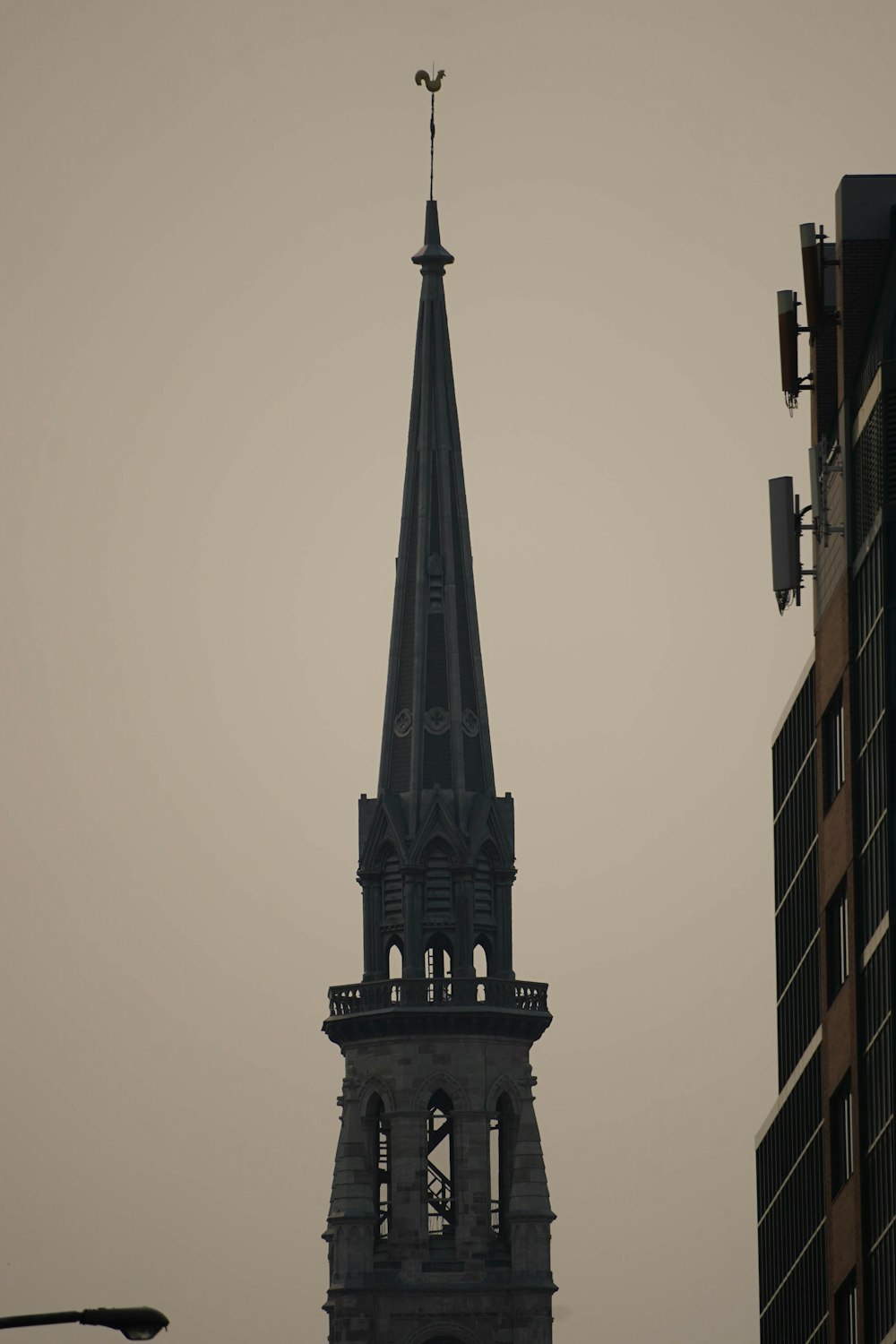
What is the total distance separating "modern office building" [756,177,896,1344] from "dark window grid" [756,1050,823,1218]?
0.11 metres

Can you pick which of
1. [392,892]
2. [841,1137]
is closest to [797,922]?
[841,1137]

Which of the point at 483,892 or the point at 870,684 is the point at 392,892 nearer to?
the point at 483,892

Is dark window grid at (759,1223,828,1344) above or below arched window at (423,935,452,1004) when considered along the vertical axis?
below

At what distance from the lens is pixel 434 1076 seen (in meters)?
157

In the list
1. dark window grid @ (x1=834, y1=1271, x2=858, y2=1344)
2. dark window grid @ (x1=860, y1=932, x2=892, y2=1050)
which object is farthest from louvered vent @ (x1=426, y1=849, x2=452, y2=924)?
dark window grid @ (x1=860, y1=932, x2=892, y2=1050)

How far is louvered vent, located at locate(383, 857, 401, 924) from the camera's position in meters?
159

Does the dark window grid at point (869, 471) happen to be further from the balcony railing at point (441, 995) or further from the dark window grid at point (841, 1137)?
the balcony railing at point (441, 995)

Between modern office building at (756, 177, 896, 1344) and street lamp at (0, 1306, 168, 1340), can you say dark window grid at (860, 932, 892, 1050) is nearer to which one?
modern office building at (756, 177, 896, 1344)

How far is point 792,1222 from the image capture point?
100250 millimetres

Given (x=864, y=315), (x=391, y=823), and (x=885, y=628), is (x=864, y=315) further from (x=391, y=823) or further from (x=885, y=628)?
(x=391, y=823)

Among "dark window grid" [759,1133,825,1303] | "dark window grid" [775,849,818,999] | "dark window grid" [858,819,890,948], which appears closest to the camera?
"dark window grid" [858,819,890,948]

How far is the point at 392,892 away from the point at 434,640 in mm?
10371

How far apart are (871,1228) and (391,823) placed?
240 ft

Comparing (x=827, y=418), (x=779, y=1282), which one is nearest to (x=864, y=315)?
(x=827, y=418)
